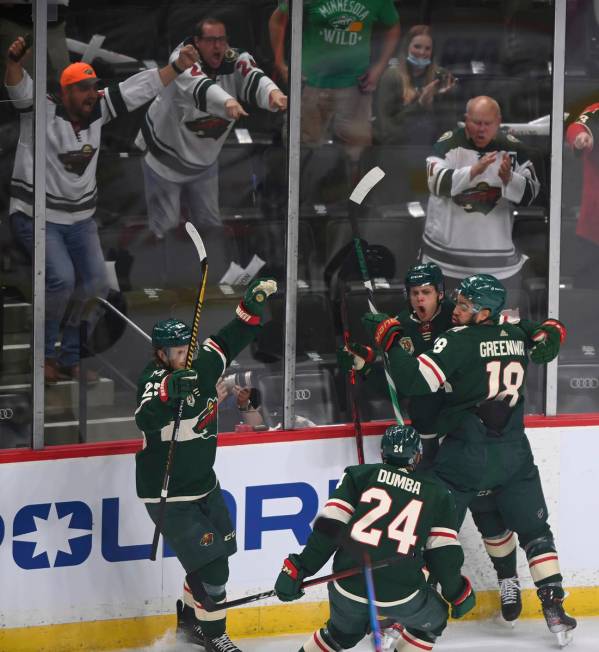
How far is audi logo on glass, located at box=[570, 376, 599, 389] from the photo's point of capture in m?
5.62

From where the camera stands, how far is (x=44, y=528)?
4.83 metres

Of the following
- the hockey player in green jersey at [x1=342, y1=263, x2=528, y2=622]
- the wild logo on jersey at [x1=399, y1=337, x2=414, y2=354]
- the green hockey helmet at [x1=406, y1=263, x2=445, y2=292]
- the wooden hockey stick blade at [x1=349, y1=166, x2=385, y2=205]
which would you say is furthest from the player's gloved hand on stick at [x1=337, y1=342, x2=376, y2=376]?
the wooden hockey stick blade at [x1=349, y1=166, x2=385, y2=205]

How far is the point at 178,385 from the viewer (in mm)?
4438

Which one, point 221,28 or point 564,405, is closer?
point 221,28

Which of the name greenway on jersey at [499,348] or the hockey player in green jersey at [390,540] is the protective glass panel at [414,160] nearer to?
the name greenway on jersey at [499,348]

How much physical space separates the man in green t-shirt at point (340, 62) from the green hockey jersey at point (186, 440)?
107cm

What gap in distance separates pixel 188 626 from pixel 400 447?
130 cm

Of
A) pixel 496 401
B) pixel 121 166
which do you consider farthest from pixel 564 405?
pixel 121 166

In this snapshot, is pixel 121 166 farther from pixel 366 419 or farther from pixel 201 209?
pixel 366 419

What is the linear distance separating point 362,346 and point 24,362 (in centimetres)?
120

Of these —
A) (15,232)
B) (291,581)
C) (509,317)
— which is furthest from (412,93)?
(291,581)

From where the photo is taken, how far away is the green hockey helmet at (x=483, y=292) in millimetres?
4848

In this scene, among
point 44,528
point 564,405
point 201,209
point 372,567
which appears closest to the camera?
point 372,567

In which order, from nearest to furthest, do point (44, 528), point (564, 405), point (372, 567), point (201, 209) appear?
point (372, 567), point (44, 528), point (201, 209), point (564, 405)
